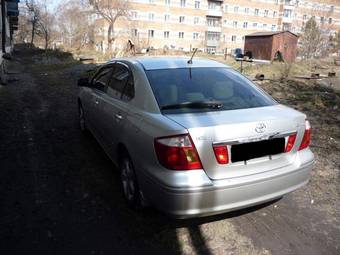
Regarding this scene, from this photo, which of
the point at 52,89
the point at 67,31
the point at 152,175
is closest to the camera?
the point at 152,175

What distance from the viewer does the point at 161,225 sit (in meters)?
3.28

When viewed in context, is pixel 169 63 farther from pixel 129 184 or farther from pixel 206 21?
pixel 206 21

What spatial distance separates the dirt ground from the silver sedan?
355 mm

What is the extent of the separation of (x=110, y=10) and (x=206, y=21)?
20396 millimetres

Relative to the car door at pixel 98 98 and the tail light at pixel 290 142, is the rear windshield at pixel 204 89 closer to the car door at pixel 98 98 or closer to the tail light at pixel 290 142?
the tail light at pixel 290 142

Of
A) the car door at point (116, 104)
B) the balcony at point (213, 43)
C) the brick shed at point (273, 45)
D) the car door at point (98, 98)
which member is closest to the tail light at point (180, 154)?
the car door at point (116, 104)

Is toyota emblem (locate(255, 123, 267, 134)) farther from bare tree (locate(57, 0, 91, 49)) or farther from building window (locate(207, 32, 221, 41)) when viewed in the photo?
building window (locate(207, 32, 221, 41))

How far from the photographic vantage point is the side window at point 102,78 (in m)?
4.57

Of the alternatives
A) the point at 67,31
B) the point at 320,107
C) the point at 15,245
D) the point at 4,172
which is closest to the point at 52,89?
the point at 4,172

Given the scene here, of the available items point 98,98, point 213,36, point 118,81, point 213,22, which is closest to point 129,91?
point 118,81

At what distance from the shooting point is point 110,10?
46.2m

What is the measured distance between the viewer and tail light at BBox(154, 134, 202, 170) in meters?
2.65

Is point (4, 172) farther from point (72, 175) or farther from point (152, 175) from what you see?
point (152, 175)

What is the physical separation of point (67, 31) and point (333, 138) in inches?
2133
